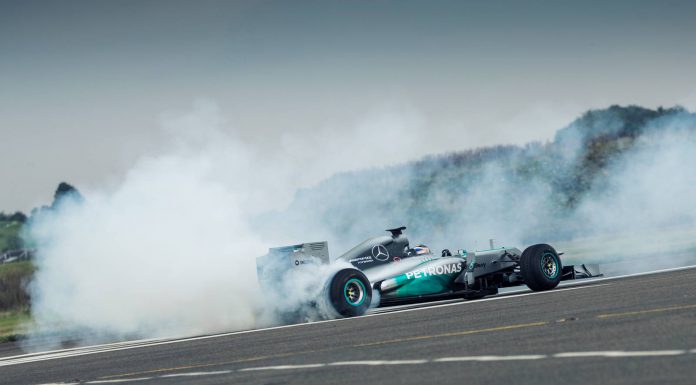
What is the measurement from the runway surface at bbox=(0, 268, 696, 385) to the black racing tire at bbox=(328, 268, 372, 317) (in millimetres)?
960

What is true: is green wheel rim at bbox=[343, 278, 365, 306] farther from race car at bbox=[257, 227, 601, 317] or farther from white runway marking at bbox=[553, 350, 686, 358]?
white runway marking at bbox=[553, 350, 686, 358]

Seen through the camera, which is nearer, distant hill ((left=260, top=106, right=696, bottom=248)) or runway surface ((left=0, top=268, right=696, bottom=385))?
runway surface ((left=0, top=268, right=696, bottom=385))

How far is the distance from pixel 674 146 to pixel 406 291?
25.2 meters

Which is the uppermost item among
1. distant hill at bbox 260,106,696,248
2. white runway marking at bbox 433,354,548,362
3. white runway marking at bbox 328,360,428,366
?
distant hill at bbox 260,106,696,248

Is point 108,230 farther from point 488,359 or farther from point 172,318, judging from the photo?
point 488,359

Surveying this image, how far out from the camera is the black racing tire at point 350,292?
2220cm

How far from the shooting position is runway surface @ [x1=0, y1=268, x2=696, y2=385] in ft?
35.7

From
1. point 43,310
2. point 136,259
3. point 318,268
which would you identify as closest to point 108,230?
point 136,259

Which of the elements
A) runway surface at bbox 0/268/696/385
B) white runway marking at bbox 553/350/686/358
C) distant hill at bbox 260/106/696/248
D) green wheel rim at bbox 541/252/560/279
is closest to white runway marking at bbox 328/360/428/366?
runway surface at bbox 0/268/696/385

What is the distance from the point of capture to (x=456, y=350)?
43.5ft

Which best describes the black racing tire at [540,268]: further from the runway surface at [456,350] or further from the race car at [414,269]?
the runway surface at [456,350]

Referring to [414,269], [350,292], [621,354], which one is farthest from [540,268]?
[621,354]

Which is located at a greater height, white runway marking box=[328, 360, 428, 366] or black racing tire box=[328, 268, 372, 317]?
black racing tire box=[328, 268, 372, 317]

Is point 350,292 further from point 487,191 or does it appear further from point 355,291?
point 487,191
